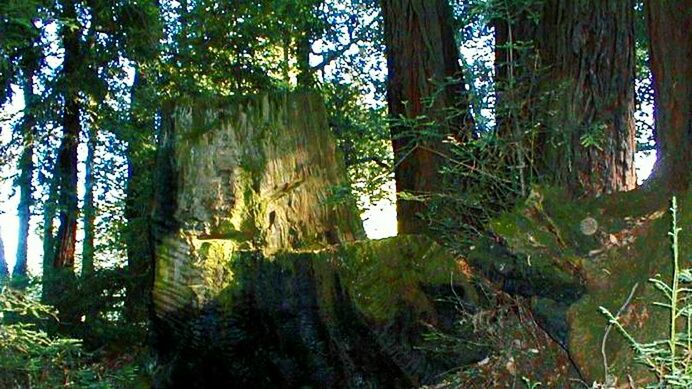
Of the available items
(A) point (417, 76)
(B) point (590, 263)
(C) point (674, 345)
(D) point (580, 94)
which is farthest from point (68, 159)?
(C) point (674, 345)

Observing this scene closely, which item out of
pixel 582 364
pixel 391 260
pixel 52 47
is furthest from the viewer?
pixel 52 47

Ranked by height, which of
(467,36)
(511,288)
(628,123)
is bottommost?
(511,288)

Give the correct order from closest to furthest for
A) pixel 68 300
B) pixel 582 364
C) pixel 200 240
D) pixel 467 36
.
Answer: pixel 582 364
pixel 200 240
pixel 467 36
pixel 68 300

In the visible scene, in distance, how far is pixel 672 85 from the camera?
4.23m

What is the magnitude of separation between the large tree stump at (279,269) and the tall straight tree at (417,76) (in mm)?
917

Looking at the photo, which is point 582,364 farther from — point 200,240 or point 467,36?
point 467,36

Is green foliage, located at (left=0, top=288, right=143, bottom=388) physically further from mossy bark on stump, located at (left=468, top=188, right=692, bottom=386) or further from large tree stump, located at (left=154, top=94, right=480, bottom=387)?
mossy bark on stump, located at (left=468, top=188, right=692, bottom=386)

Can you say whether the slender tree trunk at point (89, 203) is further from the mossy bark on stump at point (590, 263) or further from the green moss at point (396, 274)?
the mossy bark on stump at point (590, 263)

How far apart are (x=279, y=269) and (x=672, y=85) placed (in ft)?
8.53

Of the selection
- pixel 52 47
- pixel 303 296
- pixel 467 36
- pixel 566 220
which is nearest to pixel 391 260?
pixel 303 296

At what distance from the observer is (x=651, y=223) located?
3443 millimetres

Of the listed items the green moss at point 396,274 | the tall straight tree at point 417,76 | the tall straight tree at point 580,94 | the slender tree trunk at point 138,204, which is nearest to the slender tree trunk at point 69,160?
the slender tree trunk at point 138,204

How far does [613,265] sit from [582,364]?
50cm

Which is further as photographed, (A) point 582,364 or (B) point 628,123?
(B) point 628,123
